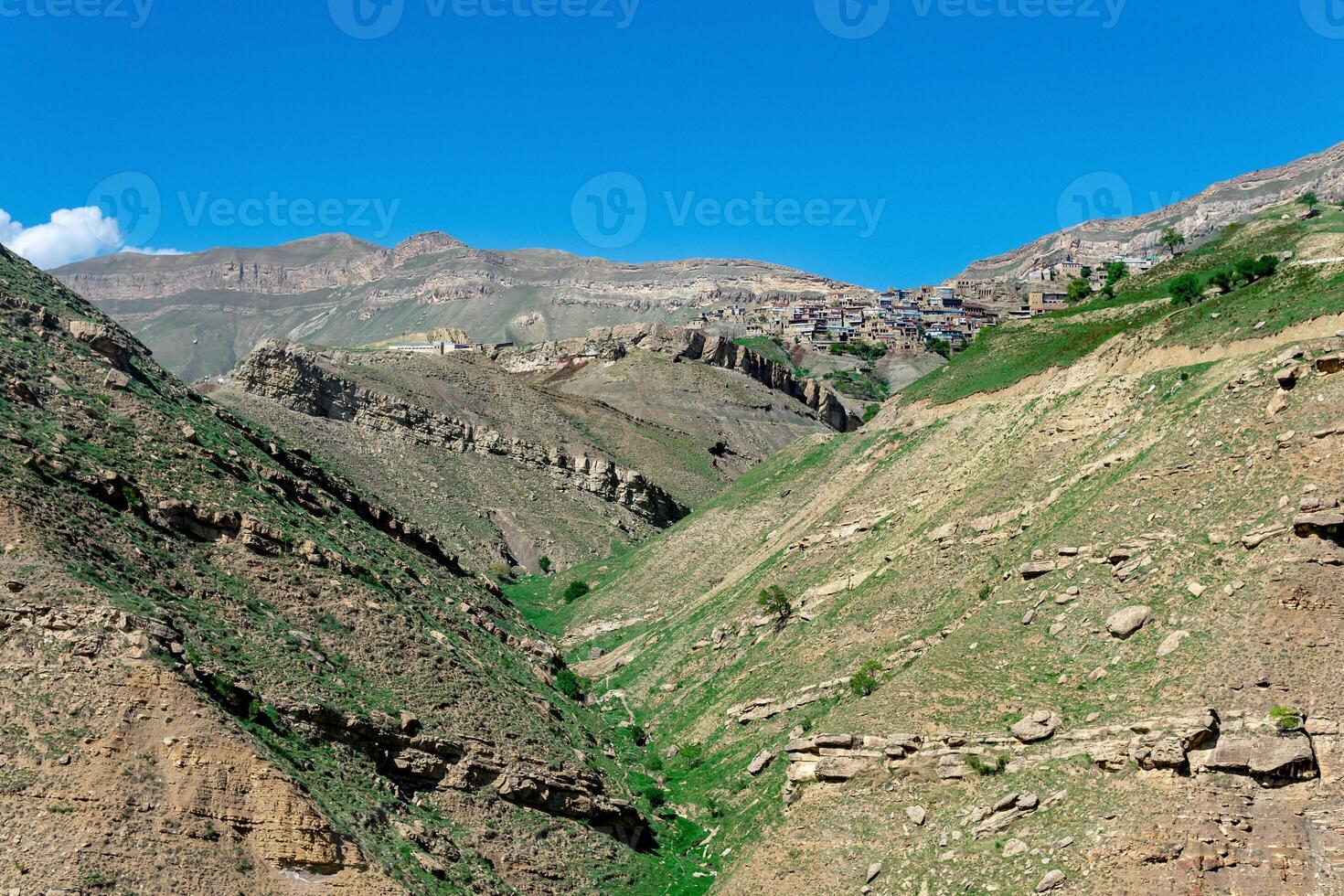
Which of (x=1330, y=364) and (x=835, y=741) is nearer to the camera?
(x=835, y=741)

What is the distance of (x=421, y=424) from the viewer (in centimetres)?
7744

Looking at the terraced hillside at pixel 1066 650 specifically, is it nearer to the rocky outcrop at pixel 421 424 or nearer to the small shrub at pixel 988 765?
the small shrub at pixel 988 765

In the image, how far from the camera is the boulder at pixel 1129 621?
23.5m

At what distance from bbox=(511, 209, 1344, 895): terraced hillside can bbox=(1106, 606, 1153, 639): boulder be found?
5cm

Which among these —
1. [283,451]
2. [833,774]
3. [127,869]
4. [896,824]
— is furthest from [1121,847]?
[283,451]

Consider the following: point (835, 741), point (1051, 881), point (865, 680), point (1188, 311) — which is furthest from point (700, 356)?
point (1051, 881)

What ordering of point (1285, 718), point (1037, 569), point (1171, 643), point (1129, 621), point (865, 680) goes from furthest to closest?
point (865, 680) < point (1037, 569) < point (1129, 621) < point (1171, 643) < point (1285, 718)

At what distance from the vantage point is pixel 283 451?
136 feet

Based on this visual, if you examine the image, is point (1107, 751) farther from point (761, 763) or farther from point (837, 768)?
point (761, 763)

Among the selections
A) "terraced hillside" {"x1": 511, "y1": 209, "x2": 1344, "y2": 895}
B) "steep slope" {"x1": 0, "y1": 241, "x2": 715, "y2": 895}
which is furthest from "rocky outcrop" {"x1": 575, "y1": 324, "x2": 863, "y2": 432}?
"steep slope" {"x1": 0, "y1": 241, "x2": 715, "y2": 895}

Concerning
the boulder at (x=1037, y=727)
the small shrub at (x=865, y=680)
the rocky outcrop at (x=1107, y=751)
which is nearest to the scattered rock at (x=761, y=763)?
the small shrub at (x=865, y=680)

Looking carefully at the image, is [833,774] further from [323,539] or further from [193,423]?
[193,423]

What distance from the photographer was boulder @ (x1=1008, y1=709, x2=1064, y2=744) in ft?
73.6

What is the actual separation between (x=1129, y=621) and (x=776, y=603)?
1401 centimetres
